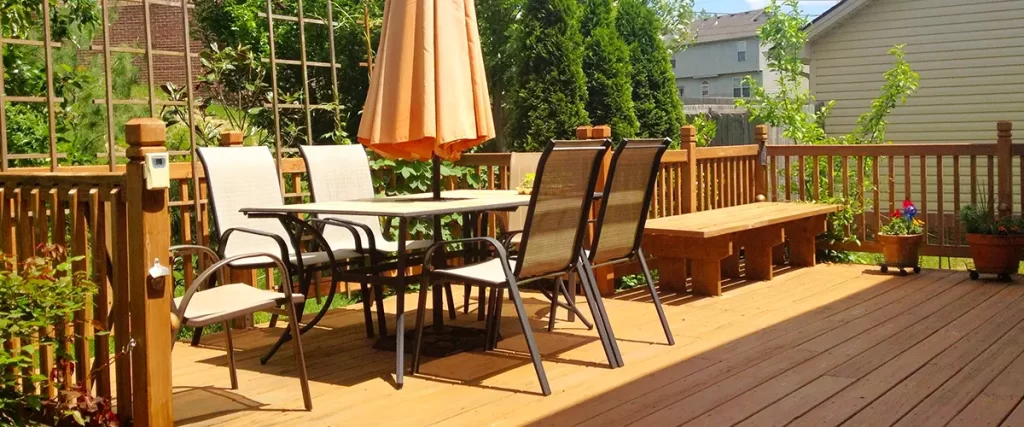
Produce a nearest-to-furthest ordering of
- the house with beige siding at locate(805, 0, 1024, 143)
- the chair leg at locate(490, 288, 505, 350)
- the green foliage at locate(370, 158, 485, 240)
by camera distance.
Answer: the chair leg at locate(490, 288, 505, 350) → the green foliage at locate(370, 158, 485, 240) → the house with beige siding at locate(805, 0, 1024, 143)

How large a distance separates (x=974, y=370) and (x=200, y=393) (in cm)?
324

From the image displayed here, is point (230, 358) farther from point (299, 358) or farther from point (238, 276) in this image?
point (238, 276)

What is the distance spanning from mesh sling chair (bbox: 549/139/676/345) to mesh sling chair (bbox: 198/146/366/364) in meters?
1.14

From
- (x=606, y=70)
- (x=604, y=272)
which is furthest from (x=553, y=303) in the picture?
(x=606, y=70)

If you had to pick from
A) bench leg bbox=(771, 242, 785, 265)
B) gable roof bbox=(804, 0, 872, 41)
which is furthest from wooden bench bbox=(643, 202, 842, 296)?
gable roof bbox=(804, 0, 872, 41)

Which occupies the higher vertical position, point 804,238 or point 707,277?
point 804,238

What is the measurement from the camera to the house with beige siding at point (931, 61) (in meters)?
12.7

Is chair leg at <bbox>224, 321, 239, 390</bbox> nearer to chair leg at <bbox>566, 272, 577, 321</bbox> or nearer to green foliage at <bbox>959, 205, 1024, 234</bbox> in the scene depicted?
chair leg at <bbox>566, 272, 577, 321</bbox>

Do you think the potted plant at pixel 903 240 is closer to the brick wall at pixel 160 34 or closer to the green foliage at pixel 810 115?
the green foliage at pixel 810 115

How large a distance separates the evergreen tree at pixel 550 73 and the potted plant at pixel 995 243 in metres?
4.59

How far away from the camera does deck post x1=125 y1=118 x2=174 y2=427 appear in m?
3.18

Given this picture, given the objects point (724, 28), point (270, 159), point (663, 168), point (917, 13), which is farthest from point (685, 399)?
point (724, 28)

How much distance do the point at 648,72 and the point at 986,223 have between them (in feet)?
18.9

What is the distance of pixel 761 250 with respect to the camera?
23.4ft
